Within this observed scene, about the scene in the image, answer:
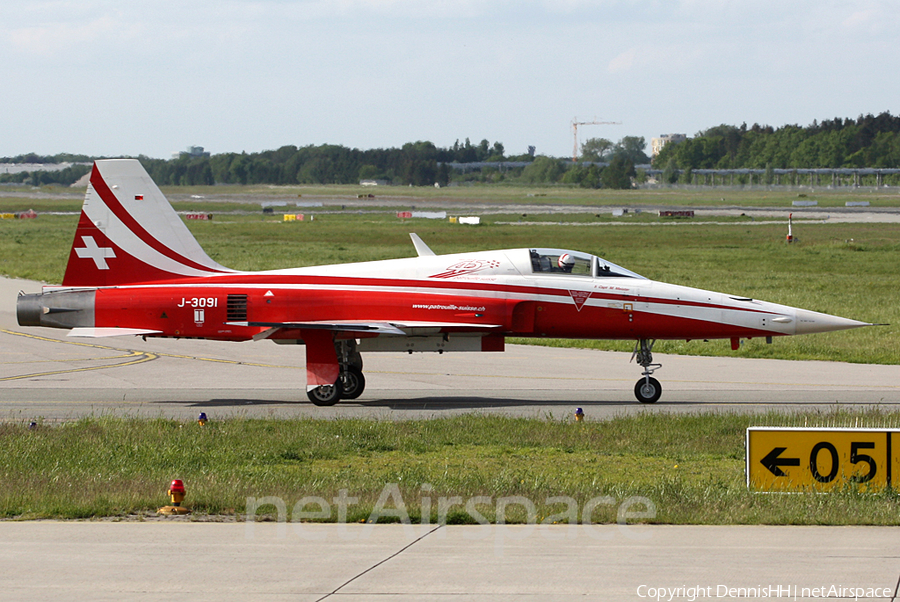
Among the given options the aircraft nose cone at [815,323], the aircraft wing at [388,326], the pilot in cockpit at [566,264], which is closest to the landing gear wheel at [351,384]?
the aircraft wing at [388,326]

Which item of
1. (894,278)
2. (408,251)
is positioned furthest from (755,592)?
(408,251)

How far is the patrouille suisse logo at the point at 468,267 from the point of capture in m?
19.1

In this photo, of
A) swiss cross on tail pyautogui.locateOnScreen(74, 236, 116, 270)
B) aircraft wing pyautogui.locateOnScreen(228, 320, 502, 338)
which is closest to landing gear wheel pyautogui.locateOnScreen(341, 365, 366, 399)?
aircraft wing pyautogui.locateOnScreen(228, 320, 502, 338)

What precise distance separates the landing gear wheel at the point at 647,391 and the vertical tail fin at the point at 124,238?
8.61 m

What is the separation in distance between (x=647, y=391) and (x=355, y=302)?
18.8 feet

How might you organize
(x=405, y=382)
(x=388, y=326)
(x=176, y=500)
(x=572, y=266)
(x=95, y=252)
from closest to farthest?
(x=176, y=500)
(x=388, y=326)
(x=572, y=266)
(x=95, y=252)
(x=405, y=382)

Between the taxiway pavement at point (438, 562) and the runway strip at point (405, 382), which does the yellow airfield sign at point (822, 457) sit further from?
the runway strip at point (405, 382)

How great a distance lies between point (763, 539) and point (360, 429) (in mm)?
7654

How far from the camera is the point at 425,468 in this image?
12.8 m

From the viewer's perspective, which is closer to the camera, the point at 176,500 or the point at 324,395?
the point at 176,500

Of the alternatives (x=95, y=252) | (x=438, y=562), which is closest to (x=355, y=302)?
(x=95, y=252)

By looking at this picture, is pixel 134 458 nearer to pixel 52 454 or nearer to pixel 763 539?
pixel 52 454

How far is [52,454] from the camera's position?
1336cm

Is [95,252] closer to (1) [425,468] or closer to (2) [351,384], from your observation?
(2) [351,384]
